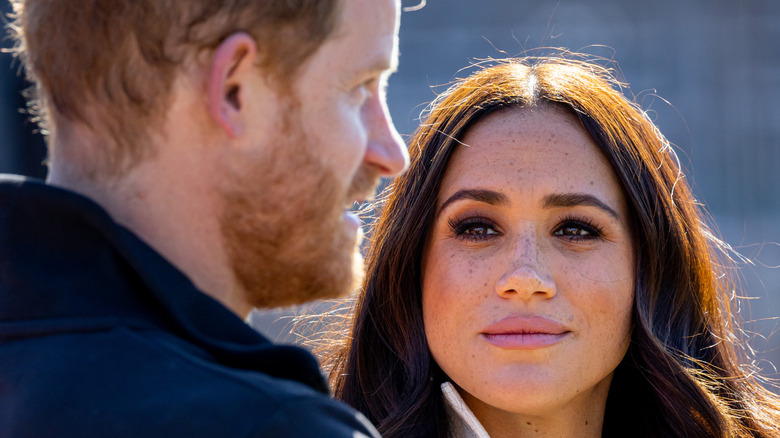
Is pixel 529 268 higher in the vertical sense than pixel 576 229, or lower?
lower

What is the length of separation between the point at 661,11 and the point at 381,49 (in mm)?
6956

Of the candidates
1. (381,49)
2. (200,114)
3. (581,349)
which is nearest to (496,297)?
(581,349)

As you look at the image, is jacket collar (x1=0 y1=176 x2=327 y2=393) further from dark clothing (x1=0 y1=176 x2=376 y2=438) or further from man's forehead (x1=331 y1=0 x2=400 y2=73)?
man's forehead (x1=331 y1=0 x2=400 y2=73)

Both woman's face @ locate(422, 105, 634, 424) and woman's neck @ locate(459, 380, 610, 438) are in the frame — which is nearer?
woman's face @ locate(422, 105, 634, 424)

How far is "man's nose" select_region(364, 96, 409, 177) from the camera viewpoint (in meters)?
1.46

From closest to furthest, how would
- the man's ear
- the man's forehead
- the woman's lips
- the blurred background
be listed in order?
the man's ear, the man's forehead, the woman's lips, the blurred background

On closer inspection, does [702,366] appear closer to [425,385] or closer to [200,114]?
[425,385]

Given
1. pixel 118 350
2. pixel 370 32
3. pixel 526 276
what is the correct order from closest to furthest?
pixel 118 350 → pixel 370 32 → pixel 526 276

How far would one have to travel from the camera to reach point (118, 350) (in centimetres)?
111

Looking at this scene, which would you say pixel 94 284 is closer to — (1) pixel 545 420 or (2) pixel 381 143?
(2) pixel 381 143

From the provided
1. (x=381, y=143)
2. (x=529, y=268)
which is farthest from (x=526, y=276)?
(x=381, y=143)

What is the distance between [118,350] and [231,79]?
0.39 metres

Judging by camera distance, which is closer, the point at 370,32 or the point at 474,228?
the point at 370,32

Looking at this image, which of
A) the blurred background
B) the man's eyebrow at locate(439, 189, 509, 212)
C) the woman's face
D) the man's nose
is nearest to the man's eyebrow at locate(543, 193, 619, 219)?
the woman's face
